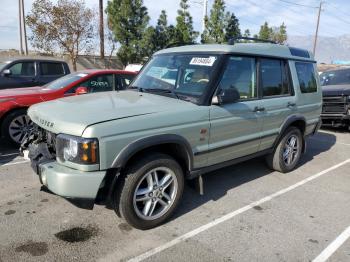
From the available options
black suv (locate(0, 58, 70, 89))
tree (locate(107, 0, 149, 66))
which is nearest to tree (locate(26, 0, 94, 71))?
tree (locate(107, 0, 149, 66))

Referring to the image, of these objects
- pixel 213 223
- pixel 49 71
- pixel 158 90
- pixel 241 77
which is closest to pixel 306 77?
pixel 241 77

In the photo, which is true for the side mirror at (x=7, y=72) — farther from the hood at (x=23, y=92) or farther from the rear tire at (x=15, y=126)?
the rear tire at (x=15, y=126)

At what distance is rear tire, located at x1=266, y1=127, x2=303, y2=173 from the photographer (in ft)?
17.3

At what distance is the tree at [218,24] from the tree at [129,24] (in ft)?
13.9

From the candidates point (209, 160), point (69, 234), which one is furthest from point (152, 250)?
point (209, 160)

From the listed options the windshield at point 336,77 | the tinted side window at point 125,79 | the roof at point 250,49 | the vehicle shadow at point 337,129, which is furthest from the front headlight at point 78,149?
the windshield at point 336,77

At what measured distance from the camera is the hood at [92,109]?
121 inches

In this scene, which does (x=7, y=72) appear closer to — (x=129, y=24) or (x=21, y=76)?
(x=21, y=76)

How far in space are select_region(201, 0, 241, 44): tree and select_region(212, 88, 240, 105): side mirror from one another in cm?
1944

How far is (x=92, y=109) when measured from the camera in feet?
11.0

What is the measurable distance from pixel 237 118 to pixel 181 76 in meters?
0.87

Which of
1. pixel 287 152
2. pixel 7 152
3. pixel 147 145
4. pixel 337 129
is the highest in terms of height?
pixel 147 145

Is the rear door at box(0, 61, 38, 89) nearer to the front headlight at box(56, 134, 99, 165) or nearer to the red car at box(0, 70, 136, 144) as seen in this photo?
the red car at box(0, 70, 136, 144)

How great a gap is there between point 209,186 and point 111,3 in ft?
68.7
